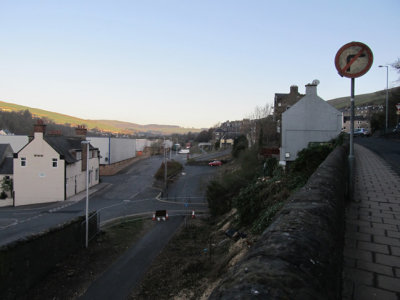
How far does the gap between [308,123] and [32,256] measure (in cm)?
2252

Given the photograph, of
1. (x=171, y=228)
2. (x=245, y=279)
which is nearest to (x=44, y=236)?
(x=171, y=228)

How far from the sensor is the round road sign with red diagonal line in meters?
5.86

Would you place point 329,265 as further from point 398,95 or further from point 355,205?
point 398,95

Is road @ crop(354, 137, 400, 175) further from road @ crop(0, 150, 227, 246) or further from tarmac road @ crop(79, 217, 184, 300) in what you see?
road @ crop(0, 150, 227, 246)

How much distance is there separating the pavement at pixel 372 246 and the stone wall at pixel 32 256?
13.5 metres

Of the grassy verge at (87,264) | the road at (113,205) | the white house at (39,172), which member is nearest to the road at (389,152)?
the grassy verge at (87,264)

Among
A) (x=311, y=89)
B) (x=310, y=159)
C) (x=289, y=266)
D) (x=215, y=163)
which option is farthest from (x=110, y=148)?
(x=289, y=266)

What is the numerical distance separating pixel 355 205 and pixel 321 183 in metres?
2.86

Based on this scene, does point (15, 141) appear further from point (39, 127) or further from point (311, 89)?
point (311, 89)

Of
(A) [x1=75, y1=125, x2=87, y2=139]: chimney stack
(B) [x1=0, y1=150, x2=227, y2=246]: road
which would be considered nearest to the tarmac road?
(B) [x1=0, y1=150, x2=227, y2=246]: road

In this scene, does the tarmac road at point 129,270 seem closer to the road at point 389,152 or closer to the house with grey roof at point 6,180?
the road at point 389,152

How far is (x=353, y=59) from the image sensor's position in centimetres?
595

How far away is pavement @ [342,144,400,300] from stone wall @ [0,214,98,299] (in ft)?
44.1

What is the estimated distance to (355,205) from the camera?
614cm
